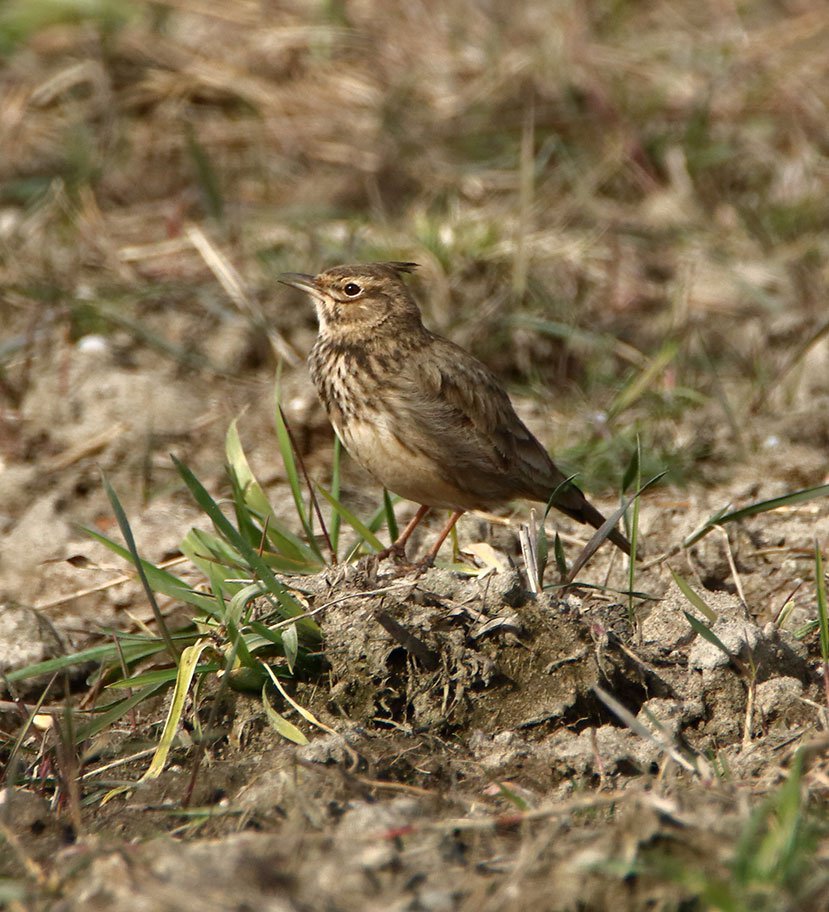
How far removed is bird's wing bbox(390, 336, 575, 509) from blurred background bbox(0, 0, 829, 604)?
0.44m

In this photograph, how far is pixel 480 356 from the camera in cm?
661

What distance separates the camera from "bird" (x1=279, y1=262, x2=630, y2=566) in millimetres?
4746

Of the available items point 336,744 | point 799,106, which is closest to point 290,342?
point 336,744

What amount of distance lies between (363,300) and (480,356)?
59.6 inches

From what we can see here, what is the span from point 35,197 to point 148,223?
2.19ft

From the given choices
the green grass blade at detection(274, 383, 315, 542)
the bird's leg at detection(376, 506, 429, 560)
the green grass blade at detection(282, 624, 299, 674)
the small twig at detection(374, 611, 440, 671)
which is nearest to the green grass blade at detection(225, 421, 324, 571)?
the green grass blade at detection(274, 383, 315, 542)

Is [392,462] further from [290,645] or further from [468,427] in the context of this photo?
[290,645]

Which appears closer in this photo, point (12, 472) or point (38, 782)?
point (38, 782)

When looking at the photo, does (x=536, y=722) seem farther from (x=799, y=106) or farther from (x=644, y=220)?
(x=799, y=106)

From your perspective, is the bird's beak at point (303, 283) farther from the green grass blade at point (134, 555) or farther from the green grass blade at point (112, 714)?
the green grass blade at point (112, 714)

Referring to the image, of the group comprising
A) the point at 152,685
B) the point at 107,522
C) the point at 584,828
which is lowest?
the point at 107,522

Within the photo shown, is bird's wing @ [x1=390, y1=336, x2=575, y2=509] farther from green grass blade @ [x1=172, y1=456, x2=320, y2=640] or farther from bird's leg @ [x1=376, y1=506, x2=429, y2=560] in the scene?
green grass blade @ [x1=172, y1=456, x2=320, y2=640]

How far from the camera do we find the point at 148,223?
7.61 metres

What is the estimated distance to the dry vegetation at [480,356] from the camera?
2.96 m
